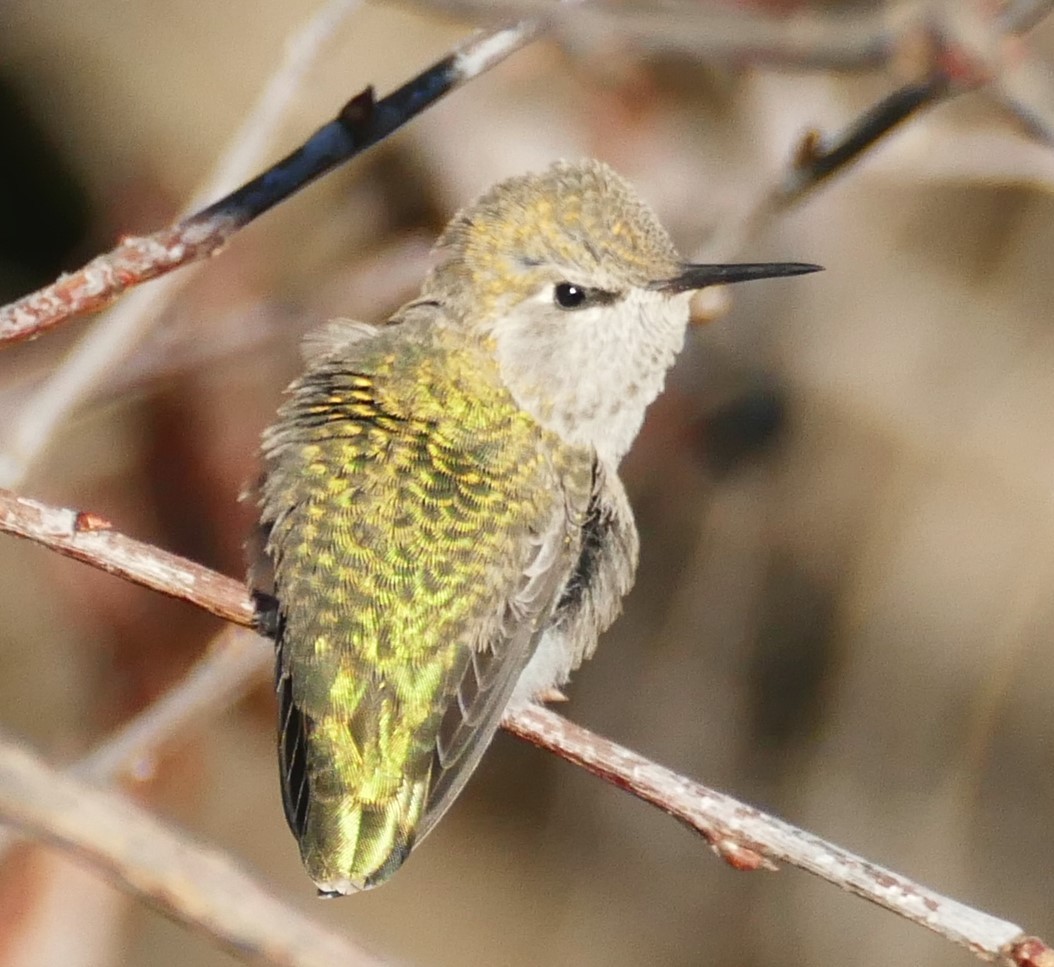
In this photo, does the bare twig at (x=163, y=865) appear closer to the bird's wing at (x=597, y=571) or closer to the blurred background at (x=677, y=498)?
the bird's wing at (x=597, y=571)

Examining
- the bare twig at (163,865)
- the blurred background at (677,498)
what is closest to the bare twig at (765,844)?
the bare twig at (163,865)

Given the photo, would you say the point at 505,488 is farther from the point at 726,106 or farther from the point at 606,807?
the point at 726,106

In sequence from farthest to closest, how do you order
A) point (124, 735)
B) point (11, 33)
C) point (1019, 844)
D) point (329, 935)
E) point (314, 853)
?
point (11, 33) < point (1019, 844) < point (124, 735) < point (314, 853) < point (329, 935)

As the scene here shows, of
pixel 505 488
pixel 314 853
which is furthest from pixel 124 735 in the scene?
pixel 505 488

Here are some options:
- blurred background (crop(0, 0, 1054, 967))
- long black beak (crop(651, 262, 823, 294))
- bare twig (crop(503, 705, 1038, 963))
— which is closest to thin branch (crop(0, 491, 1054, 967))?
bare twig (crop(503, 705, 1038, 963))

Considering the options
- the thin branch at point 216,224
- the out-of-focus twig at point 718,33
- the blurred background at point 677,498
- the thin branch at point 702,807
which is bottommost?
the blurred background at point 677,498

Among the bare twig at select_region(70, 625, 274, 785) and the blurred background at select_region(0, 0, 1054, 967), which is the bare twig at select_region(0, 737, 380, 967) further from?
the blurred background at select_region(0, 0, 1054, 967)
